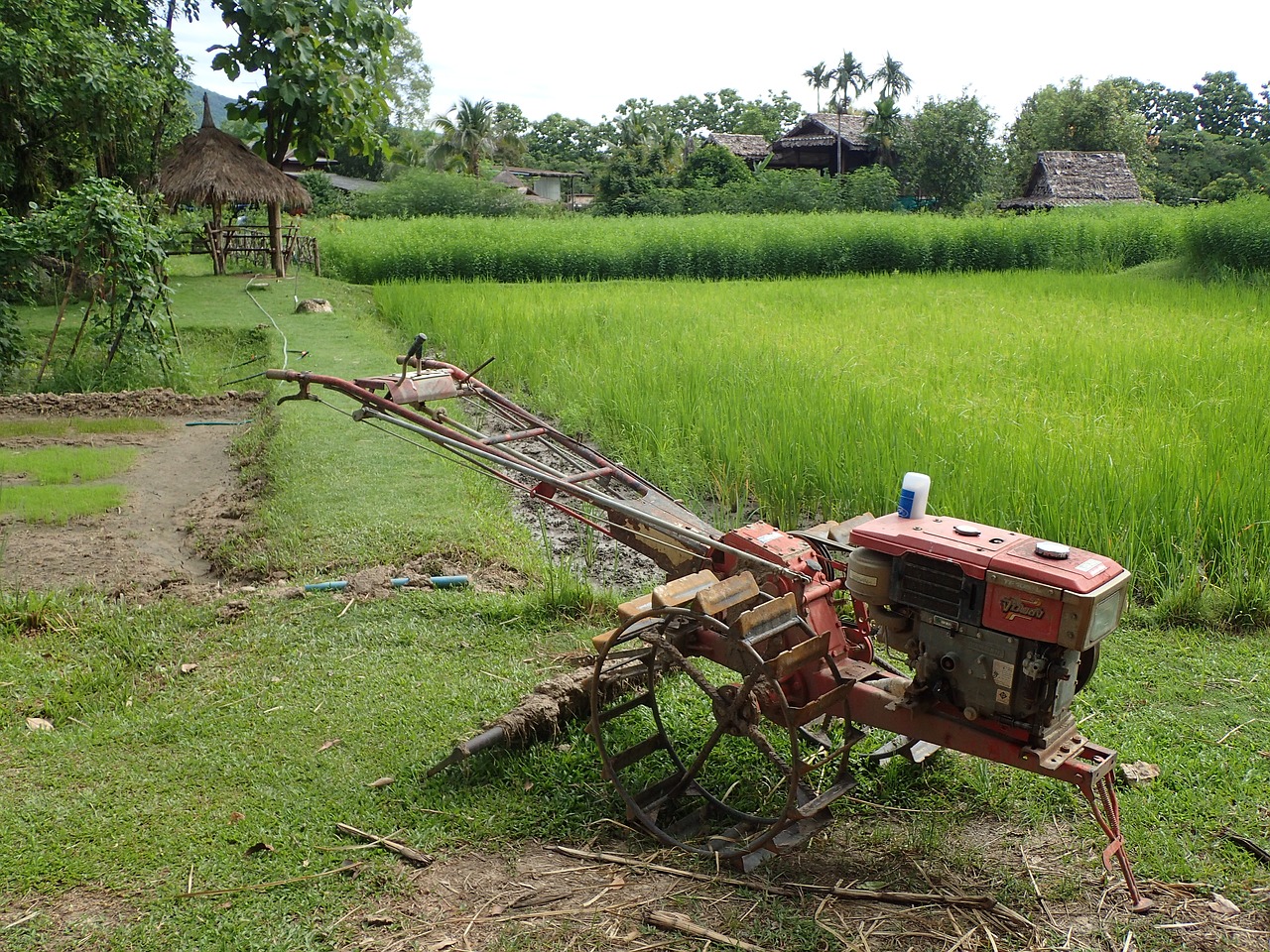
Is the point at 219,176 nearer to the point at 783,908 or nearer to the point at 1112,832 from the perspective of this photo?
the point at 783,908

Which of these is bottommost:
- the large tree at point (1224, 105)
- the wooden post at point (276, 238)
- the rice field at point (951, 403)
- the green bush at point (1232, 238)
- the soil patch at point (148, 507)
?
the soil patch at point (148, 507)

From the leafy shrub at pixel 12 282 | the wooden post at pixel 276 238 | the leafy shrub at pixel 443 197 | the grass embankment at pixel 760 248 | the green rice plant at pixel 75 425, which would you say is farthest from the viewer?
the leafy shrub at pixel 443 197

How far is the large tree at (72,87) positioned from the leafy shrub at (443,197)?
19117 millimetres

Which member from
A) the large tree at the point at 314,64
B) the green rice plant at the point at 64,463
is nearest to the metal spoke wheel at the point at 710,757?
the green rice plant at the point at 64,463

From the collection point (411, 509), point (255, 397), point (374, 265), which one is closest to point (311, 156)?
point (374, 265)

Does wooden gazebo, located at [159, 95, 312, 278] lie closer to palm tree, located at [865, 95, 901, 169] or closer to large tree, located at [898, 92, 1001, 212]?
large tree, located at [898, 92, 1001, 212]

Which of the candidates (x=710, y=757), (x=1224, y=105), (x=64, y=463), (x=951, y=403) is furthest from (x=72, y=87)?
(x=1224, y=105)

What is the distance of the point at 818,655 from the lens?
269 cm

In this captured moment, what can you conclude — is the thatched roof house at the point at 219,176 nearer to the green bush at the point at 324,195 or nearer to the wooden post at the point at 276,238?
the wooden post at the point at 276,238

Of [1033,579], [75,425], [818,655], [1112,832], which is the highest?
[1033,579]

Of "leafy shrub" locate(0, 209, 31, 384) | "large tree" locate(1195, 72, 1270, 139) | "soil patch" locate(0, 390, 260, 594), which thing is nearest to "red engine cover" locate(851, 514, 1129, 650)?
"soil patch" locate(0, 390, 260, 594)

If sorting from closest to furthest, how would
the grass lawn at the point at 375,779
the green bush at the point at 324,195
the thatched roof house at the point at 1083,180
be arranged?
the grass lawn at the point at 375,779 < the thatched roof house at the point at 1083,180 < the green bush at the point at 324,195

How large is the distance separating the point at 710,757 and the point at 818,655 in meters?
0.81

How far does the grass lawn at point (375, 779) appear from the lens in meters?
2.61
